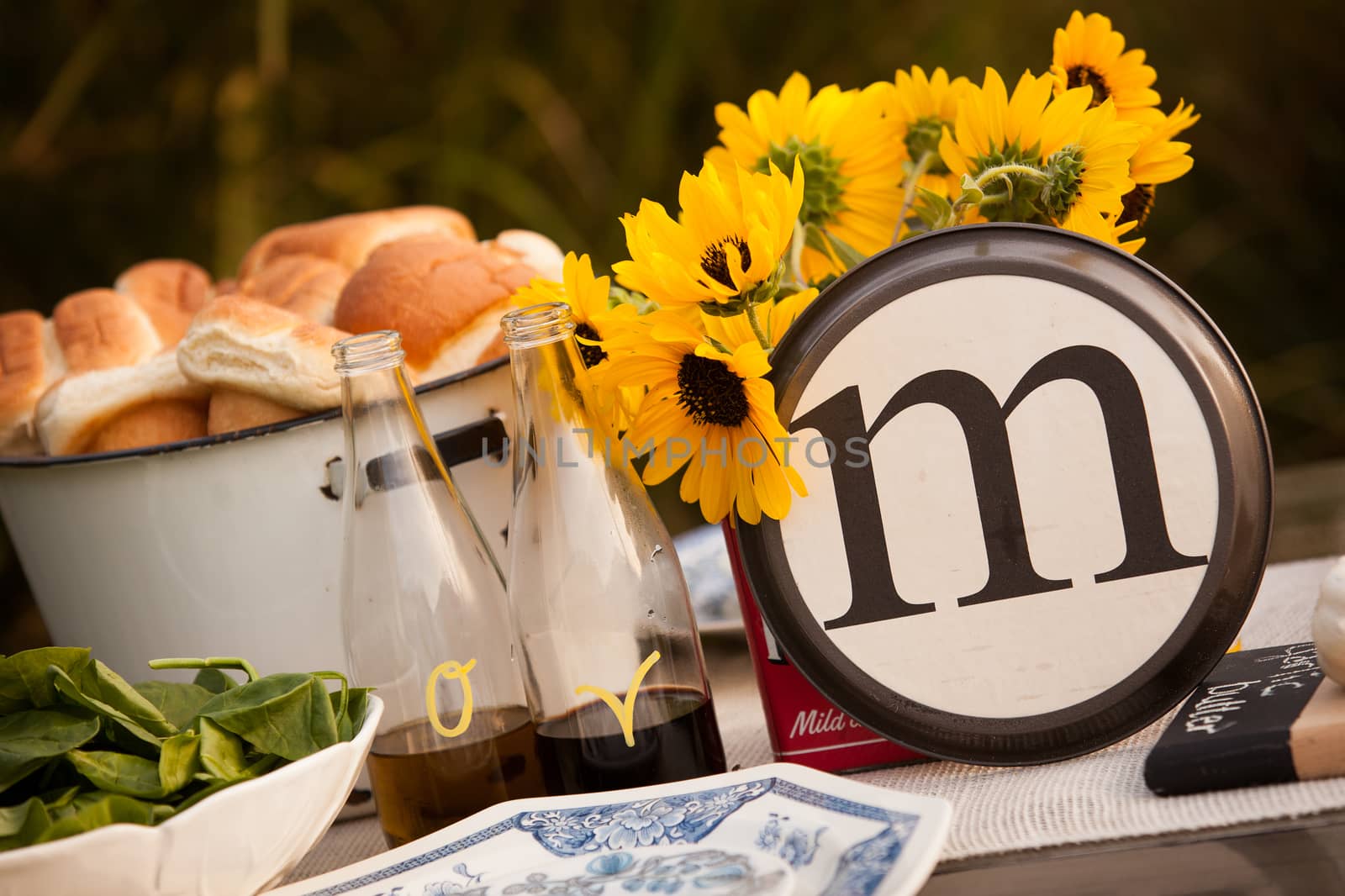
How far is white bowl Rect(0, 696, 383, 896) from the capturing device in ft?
1.56

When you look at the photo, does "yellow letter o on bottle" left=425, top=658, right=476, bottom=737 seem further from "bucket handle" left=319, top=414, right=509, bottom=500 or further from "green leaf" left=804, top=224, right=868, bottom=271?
"green leaf" left=804, top=224, right=868, bottom=271

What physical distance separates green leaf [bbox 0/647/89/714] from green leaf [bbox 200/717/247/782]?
0.24 feet

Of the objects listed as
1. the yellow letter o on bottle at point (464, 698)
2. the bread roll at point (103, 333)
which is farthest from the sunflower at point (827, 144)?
the bread roll at point (103, 333)

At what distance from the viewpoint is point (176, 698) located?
619mm

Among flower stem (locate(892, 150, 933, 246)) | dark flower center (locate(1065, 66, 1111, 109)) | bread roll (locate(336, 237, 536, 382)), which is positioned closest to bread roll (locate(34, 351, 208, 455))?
bread roll (locate(336, 237, 536, 382))

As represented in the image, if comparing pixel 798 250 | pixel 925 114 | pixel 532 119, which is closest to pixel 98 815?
pixel 798 250

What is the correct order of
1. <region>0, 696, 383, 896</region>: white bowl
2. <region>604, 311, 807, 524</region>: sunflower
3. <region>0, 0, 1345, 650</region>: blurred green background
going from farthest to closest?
<region>0, 0, 1345, 650</region>: blurred green background, <region>604, 311, 807, 524</region>: sunflower, <region>0, 696, 383, 896</region>: white bowl

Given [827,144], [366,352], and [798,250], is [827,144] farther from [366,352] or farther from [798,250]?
[366,352]

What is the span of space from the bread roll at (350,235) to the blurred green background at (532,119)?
0.73m

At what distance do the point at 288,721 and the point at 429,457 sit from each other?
17 cm

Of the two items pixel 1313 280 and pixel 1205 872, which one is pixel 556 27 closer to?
pixel 1313 280

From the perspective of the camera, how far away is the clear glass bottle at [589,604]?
0.61 metres

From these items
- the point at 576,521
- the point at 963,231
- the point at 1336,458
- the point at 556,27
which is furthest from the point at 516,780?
the point at 1336,458

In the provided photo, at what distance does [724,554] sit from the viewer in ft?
3.34
